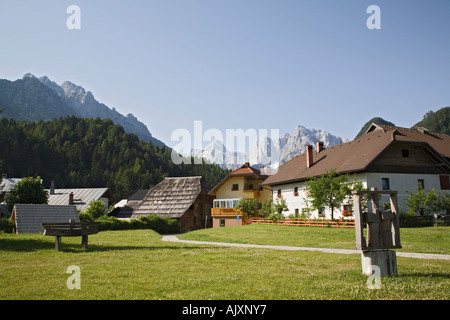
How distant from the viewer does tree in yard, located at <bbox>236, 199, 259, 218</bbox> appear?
4734cm

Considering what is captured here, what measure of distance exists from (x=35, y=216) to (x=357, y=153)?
32.3 meters

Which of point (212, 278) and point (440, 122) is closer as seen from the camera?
point (212, 278)

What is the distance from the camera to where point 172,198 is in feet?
174

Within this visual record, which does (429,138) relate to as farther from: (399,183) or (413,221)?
(413,221)

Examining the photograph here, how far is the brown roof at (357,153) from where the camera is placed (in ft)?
115

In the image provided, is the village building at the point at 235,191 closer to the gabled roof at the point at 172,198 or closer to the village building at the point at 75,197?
the gabled roof at the point at 172,198

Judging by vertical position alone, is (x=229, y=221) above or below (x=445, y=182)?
below

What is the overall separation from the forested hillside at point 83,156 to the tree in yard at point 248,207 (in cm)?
6792

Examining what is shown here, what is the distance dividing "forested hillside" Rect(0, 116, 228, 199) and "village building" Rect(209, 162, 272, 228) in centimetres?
6203

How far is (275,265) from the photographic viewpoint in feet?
35.0

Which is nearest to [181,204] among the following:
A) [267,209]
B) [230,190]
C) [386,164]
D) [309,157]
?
[230,190]

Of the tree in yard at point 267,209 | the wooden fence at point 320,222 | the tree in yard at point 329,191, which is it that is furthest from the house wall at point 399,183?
the tree in yard at point 267,209

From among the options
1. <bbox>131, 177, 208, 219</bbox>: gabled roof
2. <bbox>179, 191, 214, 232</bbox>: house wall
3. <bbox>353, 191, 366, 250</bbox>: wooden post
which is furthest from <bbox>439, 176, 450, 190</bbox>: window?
<bbox>353, 191, 366, 250</bbox>: wooden post

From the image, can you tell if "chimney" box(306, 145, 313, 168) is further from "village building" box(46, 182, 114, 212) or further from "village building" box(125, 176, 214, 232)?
"village building" box(46, 182, 114, 212)
